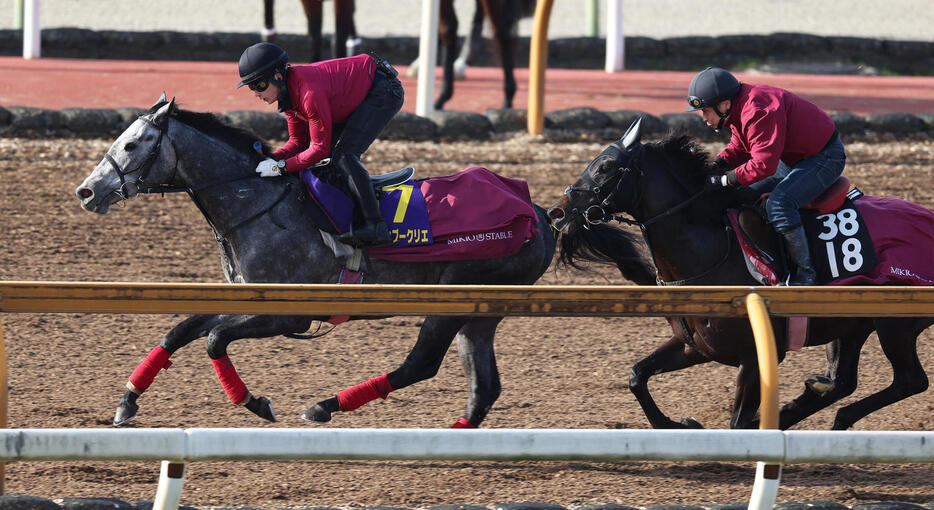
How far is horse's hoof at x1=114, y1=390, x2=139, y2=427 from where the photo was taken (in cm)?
572

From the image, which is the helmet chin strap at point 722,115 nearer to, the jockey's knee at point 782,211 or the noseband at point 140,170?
the jockey's knee at point 782,211

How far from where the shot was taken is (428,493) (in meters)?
5.08

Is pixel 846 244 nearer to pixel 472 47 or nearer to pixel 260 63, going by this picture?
pixel 260 63

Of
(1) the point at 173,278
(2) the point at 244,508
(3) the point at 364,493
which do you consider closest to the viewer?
(2) the point at 244,508

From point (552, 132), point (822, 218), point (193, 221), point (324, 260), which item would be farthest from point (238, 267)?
point (552, 132)

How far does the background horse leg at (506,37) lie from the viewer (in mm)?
12406

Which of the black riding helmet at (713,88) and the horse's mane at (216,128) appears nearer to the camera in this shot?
the black riding helmet at (713,88)

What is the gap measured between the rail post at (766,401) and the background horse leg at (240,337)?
2.36 meters

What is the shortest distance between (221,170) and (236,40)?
1012 cm

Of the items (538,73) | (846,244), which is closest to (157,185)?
(846,244)

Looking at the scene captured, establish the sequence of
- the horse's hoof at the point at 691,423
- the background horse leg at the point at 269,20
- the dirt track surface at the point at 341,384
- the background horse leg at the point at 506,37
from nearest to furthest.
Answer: the dirt track surface at the point at 341,384 < the horse's hoof at the point at 691,423 < the background horse leg at the point at 506,37 < the background horse leg at the point at 269,20

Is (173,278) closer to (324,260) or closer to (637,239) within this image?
(324,260)

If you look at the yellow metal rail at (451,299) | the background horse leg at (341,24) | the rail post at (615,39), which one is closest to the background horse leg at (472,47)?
the rail post at (615,39)

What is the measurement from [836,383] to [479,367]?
1679 millimetres
